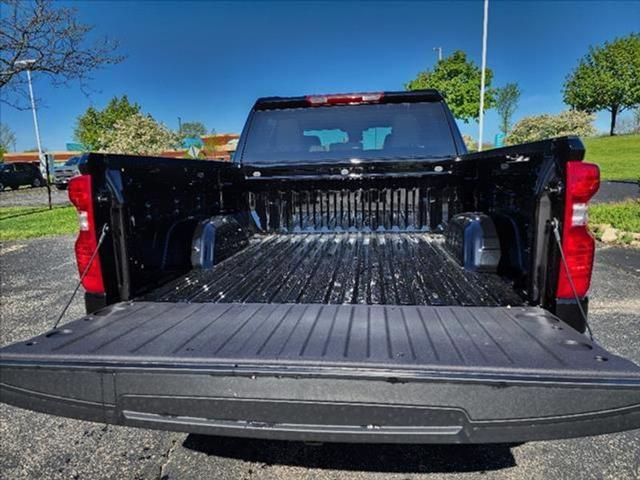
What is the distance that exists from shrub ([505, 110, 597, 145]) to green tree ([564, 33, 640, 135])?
2257 mm

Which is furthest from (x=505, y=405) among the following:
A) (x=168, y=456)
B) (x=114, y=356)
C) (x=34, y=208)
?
(x=34, y=208)

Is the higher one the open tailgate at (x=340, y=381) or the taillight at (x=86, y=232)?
the taillight at (x=86, y=232)

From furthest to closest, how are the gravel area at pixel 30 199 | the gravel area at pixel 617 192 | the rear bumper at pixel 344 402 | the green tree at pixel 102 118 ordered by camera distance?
the green tree at pixel 102 118 < the gravel area at pixel 30 199 < the gravel area at pixel 617 192 < the rear bumper at pixel 344 402

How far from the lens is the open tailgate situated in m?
1.38

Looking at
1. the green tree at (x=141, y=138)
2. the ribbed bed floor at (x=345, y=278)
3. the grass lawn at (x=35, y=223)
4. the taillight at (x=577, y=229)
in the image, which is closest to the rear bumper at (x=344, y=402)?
the taillight at (x=577, y=229)

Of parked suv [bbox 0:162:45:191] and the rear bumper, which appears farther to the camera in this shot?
parked suv [bbox 0:162:45:191]

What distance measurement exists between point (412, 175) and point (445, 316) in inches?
77.9

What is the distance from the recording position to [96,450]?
2506mm

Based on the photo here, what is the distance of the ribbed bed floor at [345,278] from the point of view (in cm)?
229

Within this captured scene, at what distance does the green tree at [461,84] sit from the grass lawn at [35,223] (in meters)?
24.7

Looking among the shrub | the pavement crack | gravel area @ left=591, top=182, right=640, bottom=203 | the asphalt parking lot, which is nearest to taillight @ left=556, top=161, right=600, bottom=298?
the asphalt parking lot

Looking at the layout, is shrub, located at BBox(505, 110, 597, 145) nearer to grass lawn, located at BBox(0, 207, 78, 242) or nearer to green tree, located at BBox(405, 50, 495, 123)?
green tree, located at BBox(405, 50, 495, 123)

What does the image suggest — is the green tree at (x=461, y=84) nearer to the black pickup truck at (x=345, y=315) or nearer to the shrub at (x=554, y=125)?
the shrub at (x=554, y=125)

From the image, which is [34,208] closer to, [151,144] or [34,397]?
[151,144]
